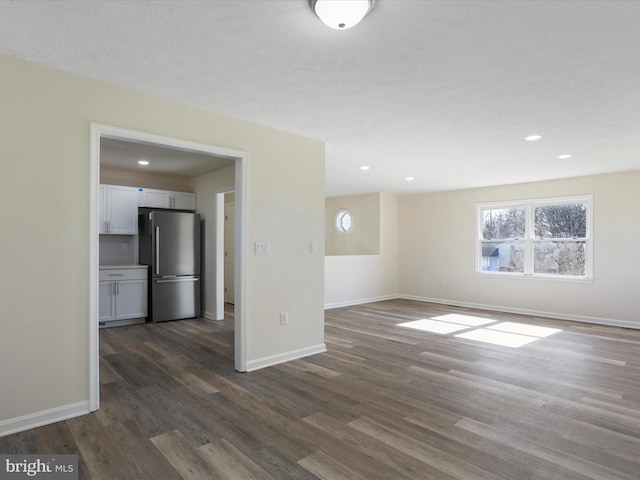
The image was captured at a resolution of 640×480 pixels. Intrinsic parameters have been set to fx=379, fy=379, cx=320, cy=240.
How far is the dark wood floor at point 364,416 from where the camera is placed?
209 centimetres

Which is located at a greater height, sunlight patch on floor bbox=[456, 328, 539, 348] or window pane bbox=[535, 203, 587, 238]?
window pane bbox=[535, 203, 587, 238]

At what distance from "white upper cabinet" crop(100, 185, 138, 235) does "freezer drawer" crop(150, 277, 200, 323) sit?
1006 mm

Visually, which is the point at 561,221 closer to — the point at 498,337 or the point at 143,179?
the point at 498,337

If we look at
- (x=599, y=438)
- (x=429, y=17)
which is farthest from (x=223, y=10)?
(x=599, y=438)

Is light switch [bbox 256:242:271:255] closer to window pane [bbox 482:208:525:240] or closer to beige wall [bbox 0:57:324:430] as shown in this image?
beige wall [bbox 0:57:324:430]

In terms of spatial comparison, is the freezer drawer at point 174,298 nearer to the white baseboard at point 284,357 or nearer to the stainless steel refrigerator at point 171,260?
the stainless steel refrigerator at point 171,260

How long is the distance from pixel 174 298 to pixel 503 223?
601cm

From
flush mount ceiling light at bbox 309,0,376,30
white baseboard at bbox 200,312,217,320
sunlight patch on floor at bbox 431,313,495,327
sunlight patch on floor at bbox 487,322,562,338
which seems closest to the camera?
flush mount ceiling light at bbox 309,0,376,30

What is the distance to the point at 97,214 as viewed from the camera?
2703 mm

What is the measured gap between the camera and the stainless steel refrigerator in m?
5.73

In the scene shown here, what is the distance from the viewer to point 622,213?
5773mm

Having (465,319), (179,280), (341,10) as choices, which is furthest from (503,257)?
(341,10)

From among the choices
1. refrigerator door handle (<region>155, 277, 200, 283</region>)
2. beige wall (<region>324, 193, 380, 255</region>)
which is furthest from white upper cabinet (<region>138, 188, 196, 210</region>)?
beige wall (<region>324, 193, 380, 255</region>)

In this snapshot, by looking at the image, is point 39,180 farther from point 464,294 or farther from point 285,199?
point 464,294
